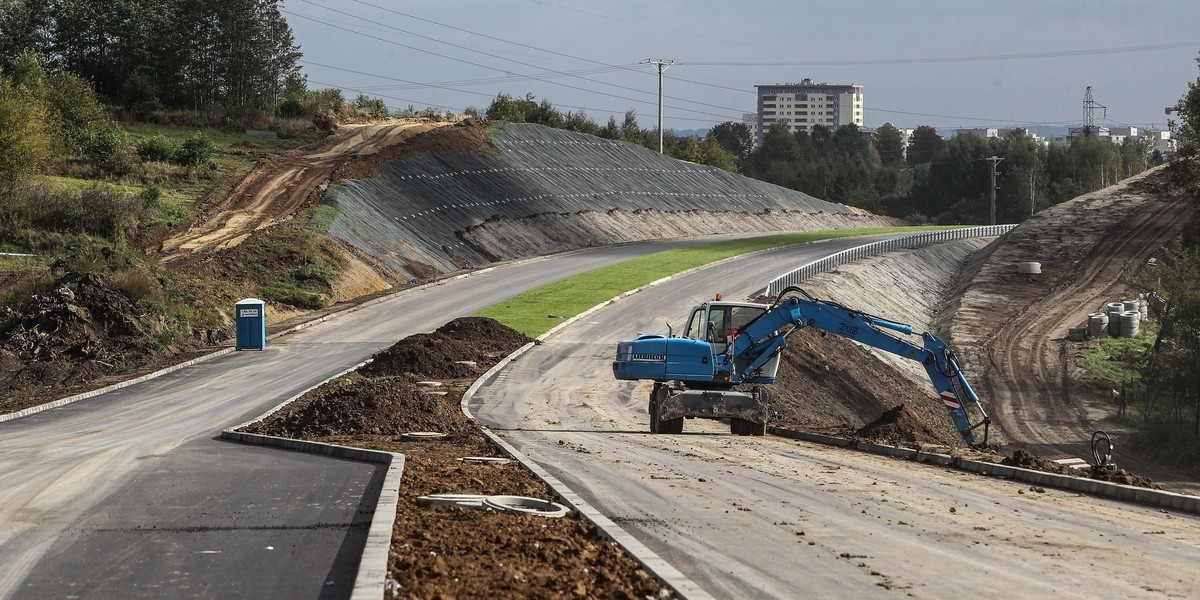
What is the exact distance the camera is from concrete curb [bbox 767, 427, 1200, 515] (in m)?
16.3

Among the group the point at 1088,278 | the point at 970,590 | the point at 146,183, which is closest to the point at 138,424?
the point at 970,590

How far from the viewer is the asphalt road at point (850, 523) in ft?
37.0

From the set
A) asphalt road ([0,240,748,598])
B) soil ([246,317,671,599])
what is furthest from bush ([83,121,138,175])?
soil ([246,317,671,599])

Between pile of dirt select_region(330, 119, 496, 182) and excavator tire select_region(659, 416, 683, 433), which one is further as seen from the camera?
pile of dirt select_region(330, 119, 496, 182)

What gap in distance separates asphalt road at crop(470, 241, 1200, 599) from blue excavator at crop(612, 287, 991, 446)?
2.75 ft

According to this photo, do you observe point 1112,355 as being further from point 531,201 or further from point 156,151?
point 156,151

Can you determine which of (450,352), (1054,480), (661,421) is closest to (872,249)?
(450,352)

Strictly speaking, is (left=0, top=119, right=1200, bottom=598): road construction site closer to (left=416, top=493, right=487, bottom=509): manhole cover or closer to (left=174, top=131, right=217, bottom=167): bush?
(left=416, top=493, right=487, bottom=509): manhole cover

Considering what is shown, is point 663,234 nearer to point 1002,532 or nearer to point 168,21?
point 168,21

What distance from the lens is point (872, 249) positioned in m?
71.1

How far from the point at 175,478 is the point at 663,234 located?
65512 millimetres

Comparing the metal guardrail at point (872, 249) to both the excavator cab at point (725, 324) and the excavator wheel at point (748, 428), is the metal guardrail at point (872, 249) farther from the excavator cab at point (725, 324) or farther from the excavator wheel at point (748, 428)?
the excavator wheel at point (748, 428)

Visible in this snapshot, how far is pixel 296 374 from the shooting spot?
1379 inches

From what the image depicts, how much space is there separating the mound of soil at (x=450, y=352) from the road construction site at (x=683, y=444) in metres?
0.50
